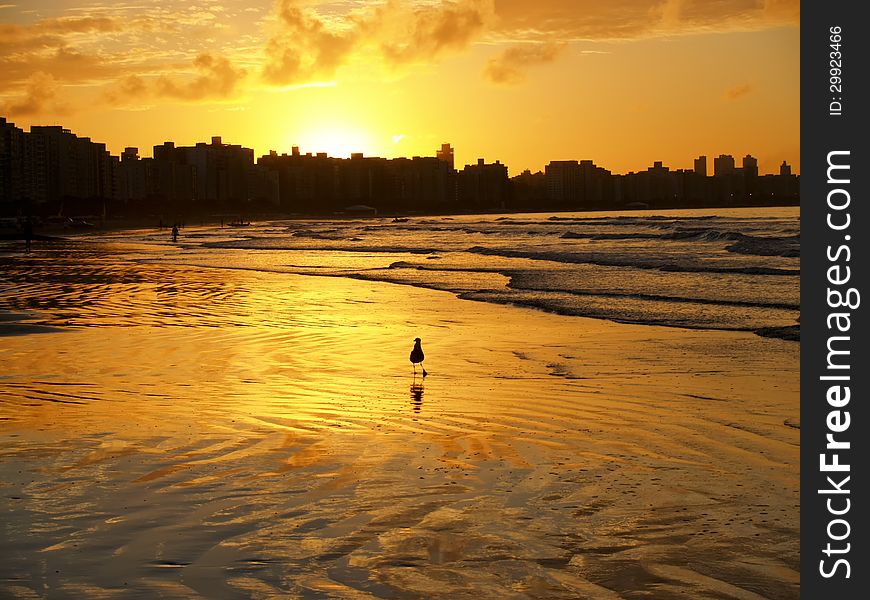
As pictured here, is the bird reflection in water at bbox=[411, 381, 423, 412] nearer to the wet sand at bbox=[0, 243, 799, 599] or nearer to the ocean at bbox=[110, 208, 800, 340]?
the wet sand at bbox=[0, 243, 799, 599]

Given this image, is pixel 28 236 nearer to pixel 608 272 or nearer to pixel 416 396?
pixel 608 272

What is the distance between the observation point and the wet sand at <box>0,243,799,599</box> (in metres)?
6.74

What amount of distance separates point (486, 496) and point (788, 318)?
53.5 feet

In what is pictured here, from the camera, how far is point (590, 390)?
13727mm

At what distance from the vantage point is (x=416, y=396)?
1341cm

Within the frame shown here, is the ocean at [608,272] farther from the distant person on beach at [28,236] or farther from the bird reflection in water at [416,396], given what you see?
the distant person on beach at [28,236]

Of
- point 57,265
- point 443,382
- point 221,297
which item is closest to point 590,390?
point 443,382

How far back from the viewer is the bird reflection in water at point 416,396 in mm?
12664

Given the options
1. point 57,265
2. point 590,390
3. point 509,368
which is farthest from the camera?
point 57,265

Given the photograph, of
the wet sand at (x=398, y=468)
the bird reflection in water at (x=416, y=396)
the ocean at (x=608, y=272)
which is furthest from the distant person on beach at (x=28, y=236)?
the bird reflection in water at (x=416, y=396)

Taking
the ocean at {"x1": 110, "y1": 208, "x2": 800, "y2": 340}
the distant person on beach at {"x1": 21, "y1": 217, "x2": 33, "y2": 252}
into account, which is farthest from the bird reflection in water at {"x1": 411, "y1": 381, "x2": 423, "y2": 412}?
the distant person on beach at {"x1": 21, "y1": 217, "x2": 33, "y2": 252}

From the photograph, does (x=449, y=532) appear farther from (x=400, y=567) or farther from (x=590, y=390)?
(x=590, y=390)

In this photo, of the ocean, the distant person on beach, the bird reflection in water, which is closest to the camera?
the bird reflection in water

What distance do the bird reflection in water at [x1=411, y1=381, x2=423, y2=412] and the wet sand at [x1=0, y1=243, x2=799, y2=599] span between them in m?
0.08
